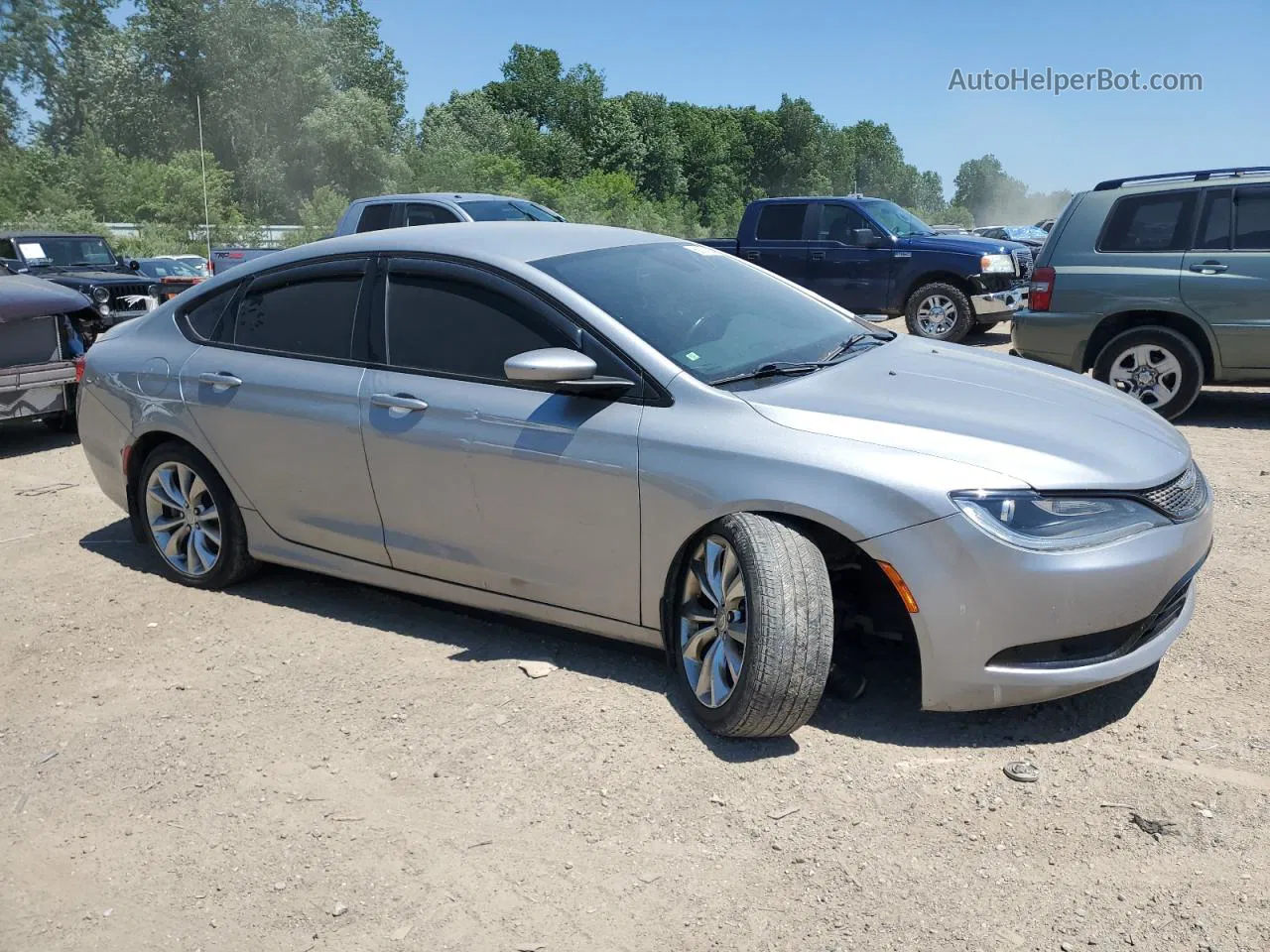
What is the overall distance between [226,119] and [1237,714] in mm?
65206

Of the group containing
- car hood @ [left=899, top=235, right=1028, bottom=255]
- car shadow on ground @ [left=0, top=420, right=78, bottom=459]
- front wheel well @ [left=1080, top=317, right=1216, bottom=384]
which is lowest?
car shadow on ground @ [left=0, top=420, right=78, bottom=459]

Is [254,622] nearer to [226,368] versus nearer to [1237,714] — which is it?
[226,368]

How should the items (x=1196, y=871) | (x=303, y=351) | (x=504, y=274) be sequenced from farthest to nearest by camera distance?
(x=303, y=351), (x=504, y=274), (x=1196, y=871)

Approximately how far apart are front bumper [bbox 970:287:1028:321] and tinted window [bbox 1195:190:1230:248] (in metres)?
5.45

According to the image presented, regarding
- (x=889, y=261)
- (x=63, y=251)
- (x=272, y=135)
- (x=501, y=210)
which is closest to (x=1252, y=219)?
(x=889, y=261)

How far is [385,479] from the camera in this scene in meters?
4.46

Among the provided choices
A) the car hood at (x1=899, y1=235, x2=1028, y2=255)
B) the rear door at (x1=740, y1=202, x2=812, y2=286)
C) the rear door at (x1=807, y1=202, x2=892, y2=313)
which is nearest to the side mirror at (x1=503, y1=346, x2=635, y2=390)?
the rear door at (x1=807, y1=202, x2=892, y2=313)

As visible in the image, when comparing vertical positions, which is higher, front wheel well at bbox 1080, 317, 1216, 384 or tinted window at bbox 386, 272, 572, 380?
tinted window at bbox 386, 272, 572, 380

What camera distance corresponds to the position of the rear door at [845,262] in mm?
14500

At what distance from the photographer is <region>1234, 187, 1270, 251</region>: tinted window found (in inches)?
325

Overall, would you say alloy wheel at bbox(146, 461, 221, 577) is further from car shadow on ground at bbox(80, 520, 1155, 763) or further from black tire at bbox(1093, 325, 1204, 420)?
black tire at bbox(1093, 325, 1204, 420)

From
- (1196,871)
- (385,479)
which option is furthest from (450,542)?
(1196,871)

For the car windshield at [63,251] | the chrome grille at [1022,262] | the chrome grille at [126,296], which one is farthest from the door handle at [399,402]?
the car windshield at [63,251]

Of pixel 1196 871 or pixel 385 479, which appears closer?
pixel 1196 871
